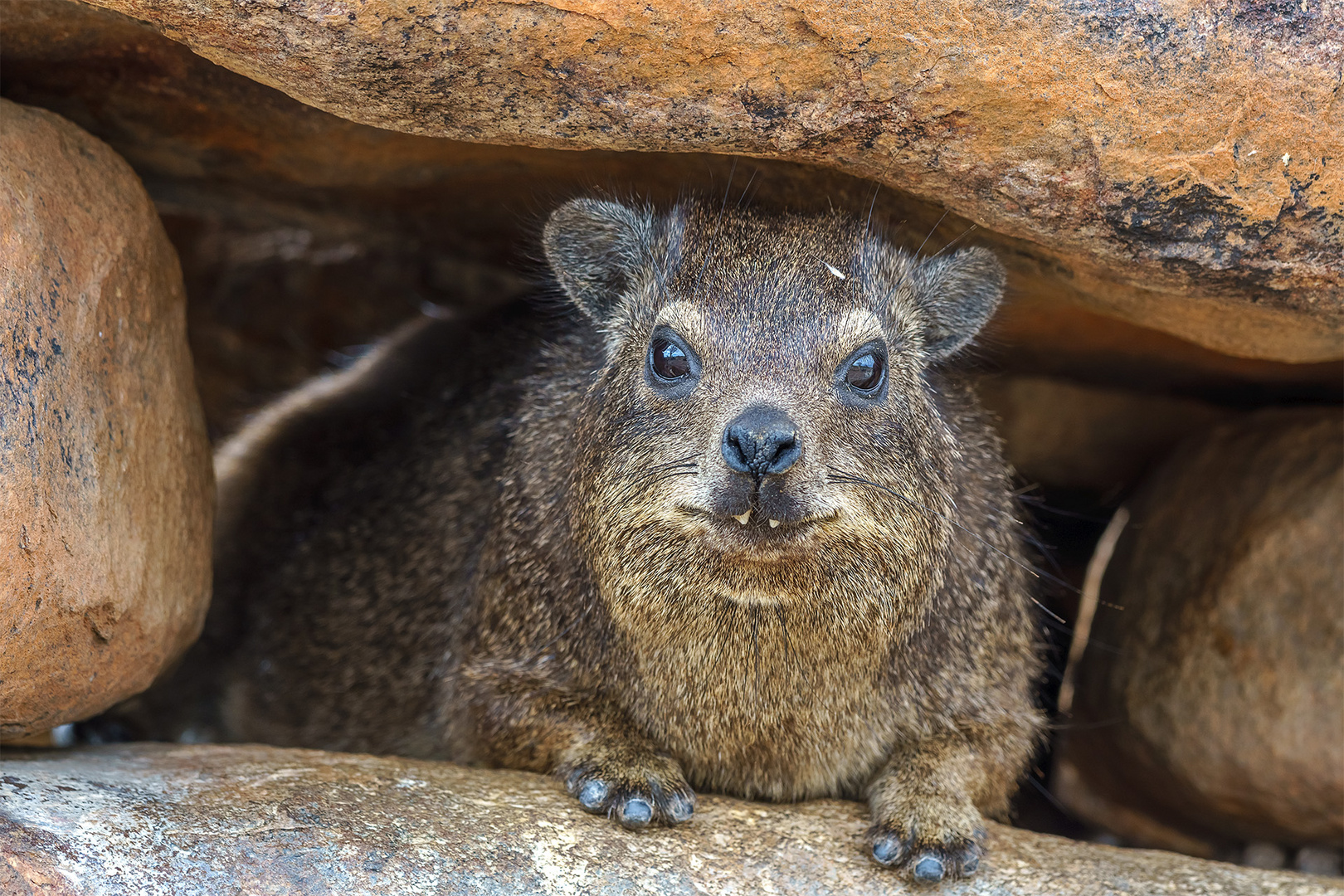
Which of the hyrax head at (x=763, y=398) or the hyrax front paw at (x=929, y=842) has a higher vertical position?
the hyrax head at (x=763, y=398)

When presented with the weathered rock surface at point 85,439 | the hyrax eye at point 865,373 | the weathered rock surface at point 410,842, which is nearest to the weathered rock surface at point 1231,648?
the weathered rock surface at point 410,842

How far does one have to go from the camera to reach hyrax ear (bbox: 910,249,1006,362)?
14.9ft

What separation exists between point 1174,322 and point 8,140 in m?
3.87

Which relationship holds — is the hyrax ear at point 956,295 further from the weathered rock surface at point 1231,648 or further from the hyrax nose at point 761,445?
the weathered rock surface at point 1231,648

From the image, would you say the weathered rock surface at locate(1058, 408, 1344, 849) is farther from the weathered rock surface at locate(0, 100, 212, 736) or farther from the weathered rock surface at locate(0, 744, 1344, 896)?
the weathered rock surface at locate(0, 100, 212, 736)

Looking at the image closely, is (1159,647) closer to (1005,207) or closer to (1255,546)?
(1255,546)

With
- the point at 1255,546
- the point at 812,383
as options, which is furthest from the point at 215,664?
the point at 1255,546

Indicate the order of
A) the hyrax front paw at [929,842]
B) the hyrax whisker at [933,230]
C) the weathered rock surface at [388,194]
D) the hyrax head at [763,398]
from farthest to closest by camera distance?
1. the hyrax whisker at [933,230]
2. the weathered rock surface at [388,194]
3. the hyrax front paw at [929,842]
4. the hyrax head at [763,398]

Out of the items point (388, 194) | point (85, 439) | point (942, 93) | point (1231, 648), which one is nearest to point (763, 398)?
point (942, 93)

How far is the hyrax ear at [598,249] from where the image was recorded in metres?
4.60

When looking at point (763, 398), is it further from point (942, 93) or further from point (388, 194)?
point (388, 194)

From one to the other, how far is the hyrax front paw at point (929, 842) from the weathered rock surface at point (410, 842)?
0.18 feet

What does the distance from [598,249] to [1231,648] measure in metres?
3.21

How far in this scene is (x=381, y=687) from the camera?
5.74 meters
